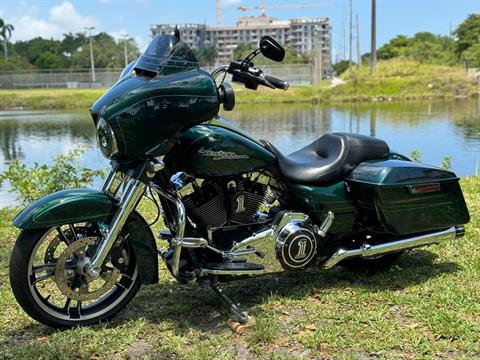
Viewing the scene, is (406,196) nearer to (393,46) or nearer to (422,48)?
(422,48)

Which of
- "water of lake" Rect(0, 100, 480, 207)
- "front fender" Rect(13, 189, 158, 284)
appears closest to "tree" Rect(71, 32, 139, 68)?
"water of lake" Rect(0, 100, 480, 207)

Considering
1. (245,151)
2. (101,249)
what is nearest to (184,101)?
(245,151)

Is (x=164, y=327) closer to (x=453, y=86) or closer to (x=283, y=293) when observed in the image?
(x=283, y=293)

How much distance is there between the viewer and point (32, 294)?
2.98 m

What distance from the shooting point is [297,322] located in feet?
10.6

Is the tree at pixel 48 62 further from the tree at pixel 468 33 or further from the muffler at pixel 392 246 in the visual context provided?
the muffler at pixel 392 246

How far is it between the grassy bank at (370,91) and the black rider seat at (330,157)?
32857 millimetres

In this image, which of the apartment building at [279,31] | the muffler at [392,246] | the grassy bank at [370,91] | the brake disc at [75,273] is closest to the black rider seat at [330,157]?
the muffler at [392,246]

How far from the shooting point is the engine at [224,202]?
10.5 ft

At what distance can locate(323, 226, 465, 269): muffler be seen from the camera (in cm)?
353

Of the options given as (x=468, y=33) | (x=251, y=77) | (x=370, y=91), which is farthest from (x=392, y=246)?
(x=468, y=33)

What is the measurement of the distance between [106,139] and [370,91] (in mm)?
36397

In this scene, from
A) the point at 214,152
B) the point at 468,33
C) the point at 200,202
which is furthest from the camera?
the point at 468,33

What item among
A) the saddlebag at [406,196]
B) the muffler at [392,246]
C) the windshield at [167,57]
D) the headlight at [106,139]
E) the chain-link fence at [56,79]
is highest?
the chain-link fence at [56,79]
